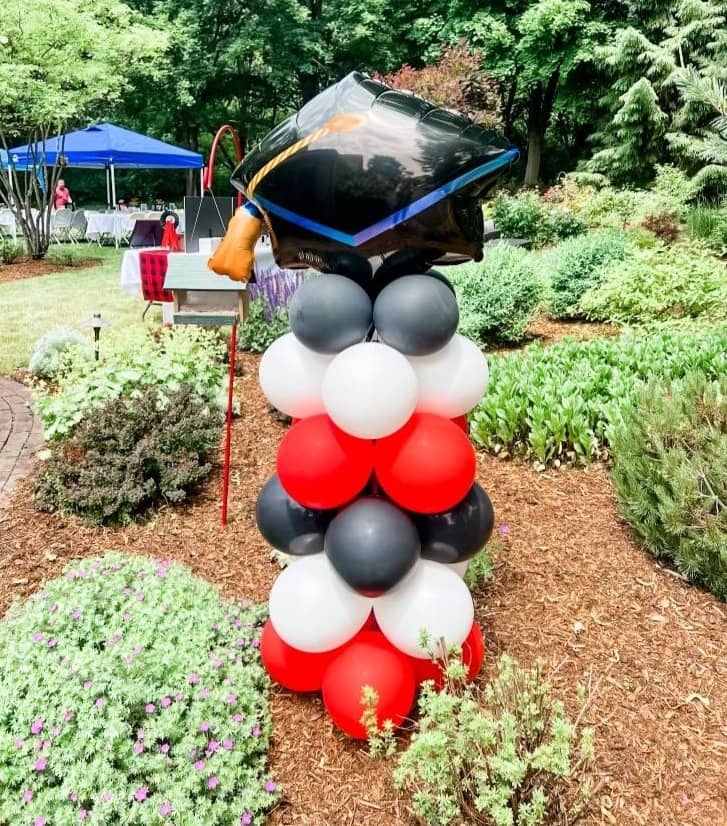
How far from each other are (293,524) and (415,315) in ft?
2.66

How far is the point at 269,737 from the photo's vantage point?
2314 mm

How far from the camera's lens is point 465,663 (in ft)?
7.91

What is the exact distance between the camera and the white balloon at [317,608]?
2.23m

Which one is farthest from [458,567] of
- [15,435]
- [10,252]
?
[10,252]

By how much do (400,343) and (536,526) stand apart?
195 cm

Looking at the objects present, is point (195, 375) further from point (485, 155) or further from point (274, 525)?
point (485, 155)

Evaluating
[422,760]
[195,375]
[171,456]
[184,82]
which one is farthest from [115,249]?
[422,760]

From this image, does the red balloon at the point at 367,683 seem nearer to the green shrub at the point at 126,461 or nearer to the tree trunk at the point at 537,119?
the green shrub at the point at 126,461

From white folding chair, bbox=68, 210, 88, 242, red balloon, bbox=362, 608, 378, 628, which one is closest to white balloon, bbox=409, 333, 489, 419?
red balloon, bbox=362, 608, 378, 628

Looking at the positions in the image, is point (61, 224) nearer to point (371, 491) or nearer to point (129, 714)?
point (371, 491)

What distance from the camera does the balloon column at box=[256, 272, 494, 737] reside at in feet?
6.80

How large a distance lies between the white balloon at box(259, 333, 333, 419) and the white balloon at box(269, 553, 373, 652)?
51 cm

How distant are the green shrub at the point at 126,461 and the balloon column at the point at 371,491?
173 cm

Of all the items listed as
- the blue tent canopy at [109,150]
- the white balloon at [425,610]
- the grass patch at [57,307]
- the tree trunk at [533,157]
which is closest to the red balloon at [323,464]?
the white balloon at [425,610]
